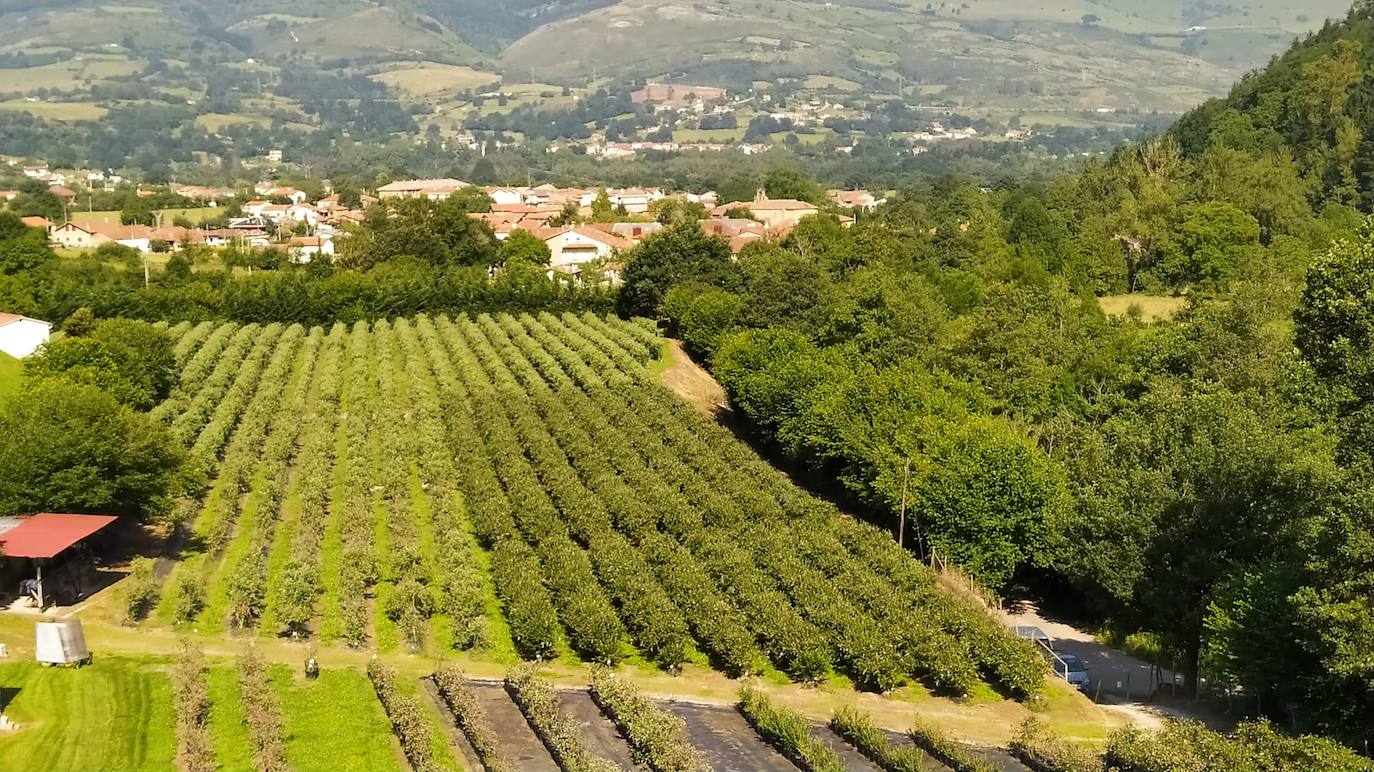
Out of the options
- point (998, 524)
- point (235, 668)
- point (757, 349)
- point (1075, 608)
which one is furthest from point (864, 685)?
point (757, 349)

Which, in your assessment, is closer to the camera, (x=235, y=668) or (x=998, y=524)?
(x=235, y=668)

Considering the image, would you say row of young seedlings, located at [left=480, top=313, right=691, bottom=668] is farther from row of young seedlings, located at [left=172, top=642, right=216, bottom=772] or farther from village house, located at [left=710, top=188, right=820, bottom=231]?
village house, located at [left=710, top=188, right=820, bottom=231]

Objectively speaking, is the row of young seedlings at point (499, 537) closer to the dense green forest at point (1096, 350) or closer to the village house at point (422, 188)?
the dense green forest at point (1096, 350)

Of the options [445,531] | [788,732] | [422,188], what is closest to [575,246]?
[445,531]

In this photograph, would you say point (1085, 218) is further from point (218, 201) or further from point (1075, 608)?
point (218, 201)

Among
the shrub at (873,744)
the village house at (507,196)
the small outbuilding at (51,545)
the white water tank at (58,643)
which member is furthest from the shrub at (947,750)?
the village house at (507,196)
